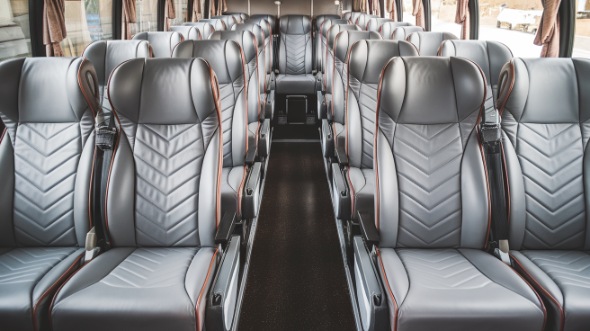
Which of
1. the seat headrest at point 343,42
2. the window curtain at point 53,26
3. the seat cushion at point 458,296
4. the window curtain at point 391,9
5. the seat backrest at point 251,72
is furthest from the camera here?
the window curtain at point 391,9

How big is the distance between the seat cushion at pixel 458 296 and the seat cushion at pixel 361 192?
634 millimetres

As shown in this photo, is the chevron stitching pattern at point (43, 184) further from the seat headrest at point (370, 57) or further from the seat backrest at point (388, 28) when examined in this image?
the seat backrest at point (388, 28)

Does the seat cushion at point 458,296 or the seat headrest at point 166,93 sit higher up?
the seat headrest at point 166,93

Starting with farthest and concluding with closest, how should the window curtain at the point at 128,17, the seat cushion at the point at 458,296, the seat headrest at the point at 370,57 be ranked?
the window curtain at the point at 128,17
the seat headrest at the point at 370,57
the seat cushion at the point at 458,296

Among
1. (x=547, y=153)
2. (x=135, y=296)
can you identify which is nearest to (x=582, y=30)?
(x=547, y=153)

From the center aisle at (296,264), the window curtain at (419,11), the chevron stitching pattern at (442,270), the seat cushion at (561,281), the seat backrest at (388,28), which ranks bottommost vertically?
the center aisle at (296,264)

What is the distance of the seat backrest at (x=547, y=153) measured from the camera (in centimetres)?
208

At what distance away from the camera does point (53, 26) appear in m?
3.48

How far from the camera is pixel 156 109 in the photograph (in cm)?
204

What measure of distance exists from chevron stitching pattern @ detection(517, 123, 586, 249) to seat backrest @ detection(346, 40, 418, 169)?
1.02 metres

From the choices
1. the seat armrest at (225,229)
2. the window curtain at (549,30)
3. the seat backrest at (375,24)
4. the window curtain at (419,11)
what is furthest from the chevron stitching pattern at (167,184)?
the window curtain at (419,11)

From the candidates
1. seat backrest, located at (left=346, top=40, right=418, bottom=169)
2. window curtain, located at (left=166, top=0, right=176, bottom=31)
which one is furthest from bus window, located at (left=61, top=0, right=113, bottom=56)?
seat backrest, located at (left=346, top=40, right=418, bottom=169)

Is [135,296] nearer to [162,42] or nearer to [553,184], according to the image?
[553,184]

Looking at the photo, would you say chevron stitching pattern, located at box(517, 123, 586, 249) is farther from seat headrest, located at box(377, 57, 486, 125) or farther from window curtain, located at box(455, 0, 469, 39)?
window curtain, located at box(455, 0, 469, 39)
